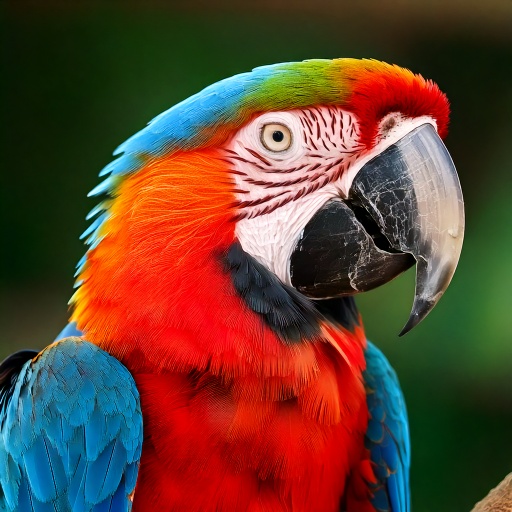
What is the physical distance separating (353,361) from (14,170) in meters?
2.41

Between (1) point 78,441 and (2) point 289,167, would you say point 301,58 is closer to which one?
(2) point 289,167

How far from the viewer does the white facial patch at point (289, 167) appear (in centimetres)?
131

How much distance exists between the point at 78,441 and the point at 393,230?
2.13 feet

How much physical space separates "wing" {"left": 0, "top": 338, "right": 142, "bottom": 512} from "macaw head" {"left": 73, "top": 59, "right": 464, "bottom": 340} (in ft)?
0.46

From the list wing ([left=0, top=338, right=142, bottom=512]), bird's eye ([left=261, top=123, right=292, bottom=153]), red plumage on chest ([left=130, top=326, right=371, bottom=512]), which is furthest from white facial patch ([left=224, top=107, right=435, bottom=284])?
wing ([left=0, top=338, right=142, bottom=512])

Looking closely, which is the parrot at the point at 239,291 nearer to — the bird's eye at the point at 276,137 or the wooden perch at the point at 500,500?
the bird's eye at the point at 276,137

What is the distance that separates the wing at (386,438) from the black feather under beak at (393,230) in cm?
39

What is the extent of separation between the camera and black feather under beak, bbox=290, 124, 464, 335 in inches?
49.0

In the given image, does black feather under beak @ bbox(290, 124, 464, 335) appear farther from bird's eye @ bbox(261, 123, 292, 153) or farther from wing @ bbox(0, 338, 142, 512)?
wing @ bbox(0, 338, 142, 512)

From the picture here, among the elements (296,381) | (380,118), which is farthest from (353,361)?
(380,118)

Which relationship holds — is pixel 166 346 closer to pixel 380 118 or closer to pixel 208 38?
pixel 380 118

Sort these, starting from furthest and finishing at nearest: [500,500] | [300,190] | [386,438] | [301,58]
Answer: [301,58] → [386,438] → [300,190] → [500,500]

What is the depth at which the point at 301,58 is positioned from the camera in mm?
3166

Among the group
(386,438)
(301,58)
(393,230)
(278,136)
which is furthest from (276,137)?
(301,58)
